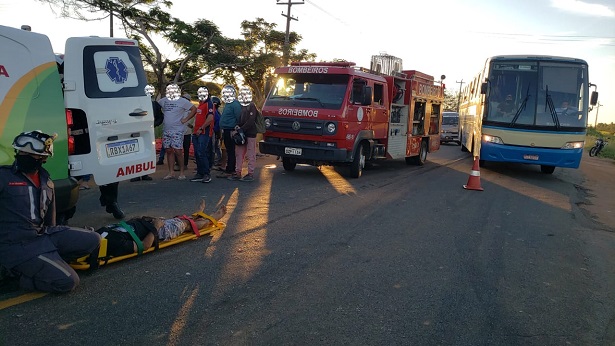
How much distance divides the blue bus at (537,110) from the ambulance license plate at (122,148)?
1001cm

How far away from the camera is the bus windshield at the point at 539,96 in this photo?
40.2 ft

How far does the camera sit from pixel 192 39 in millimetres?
29750

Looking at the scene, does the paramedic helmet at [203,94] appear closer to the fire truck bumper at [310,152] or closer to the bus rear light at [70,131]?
the fire truck bumper at [310,152]

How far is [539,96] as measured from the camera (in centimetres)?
1241

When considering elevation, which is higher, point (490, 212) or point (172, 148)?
point (172, 148)

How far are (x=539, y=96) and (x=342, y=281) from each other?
10.3 meters

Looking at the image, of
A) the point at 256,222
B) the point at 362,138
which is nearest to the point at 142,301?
the point at 256,222

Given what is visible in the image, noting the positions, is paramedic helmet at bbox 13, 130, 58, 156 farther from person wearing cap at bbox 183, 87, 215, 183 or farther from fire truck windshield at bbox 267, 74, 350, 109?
fire truck windshield at bbox 267, 74, 350, 109

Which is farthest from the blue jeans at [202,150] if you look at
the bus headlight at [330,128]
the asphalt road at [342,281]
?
the bus headlight at [330,128]

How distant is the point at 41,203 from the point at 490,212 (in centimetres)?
685

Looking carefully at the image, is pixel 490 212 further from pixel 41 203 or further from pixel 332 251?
pixel 41 203

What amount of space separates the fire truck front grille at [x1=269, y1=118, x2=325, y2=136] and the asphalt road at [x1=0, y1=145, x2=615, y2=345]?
7.79 feet

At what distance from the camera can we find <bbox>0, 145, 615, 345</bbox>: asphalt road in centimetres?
346

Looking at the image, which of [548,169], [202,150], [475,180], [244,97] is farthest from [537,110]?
[202,150]
